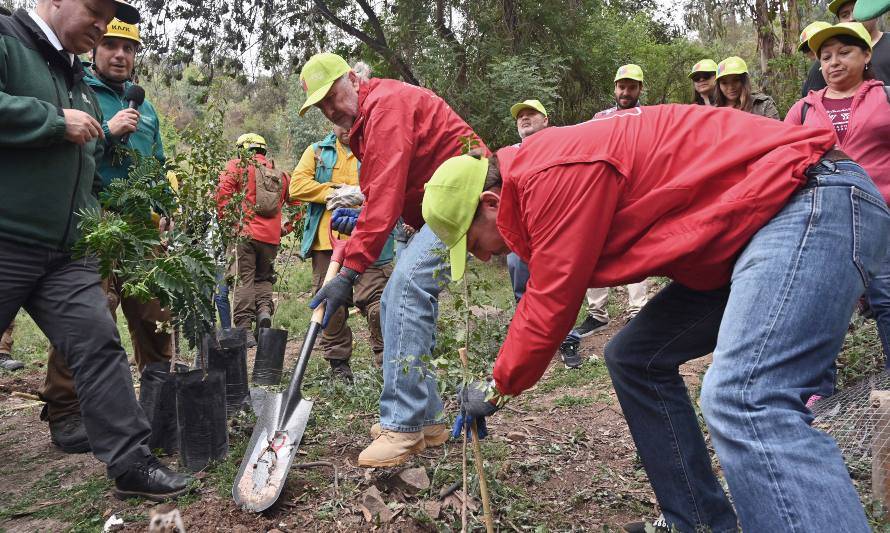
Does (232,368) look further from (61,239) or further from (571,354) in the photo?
(571,354)

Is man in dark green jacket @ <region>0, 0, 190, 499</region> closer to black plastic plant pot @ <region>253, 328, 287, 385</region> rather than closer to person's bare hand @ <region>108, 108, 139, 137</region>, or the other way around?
person's bare hand @ <region>108, 108, 139, 137</region>

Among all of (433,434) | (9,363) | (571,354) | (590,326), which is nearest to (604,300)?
(590,326)

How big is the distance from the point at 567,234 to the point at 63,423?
3425mm

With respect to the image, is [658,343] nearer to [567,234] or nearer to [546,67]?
[567,234]

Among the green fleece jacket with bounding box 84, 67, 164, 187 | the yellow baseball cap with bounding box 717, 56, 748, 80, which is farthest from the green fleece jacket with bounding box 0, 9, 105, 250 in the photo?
the yellow baseball cap with bounding box 717, 56, 748, 80

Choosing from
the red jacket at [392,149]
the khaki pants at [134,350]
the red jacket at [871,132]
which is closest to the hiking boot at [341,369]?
the khaki pants at [134,350]

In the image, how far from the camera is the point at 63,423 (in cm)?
396

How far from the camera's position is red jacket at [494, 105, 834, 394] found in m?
1.88

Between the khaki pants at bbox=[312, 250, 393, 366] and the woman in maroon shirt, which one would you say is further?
→ the khaki pants at bbox=[312, 250, 393, 366]

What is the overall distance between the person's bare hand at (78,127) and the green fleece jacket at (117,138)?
867 millimetres

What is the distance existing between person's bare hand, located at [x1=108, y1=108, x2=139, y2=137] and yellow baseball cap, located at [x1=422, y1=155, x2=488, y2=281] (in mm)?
2394

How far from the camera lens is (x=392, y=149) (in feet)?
10.9

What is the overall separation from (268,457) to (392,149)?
1575mm

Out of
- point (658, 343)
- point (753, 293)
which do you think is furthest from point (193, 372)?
point (753, 293)
